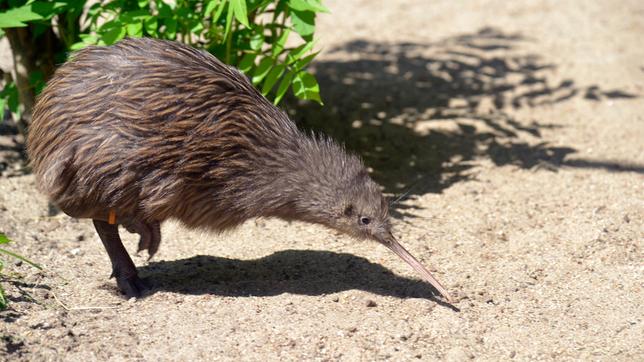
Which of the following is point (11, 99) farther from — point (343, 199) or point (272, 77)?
point (343, 199)

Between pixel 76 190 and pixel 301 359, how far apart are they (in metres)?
1.53

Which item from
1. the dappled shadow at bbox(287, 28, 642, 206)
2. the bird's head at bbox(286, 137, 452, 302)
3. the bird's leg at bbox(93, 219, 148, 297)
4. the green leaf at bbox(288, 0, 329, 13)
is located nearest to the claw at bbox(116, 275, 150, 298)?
the bird's leg at bbox(93, 219, 148, 297)

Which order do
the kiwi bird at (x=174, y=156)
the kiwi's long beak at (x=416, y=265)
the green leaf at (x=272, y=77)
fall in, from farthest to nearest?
the green leaf at (x=272, y=77) < the kiwi's long beak at (x=416, y=265) < the kiwi bird at (x=174, y=156)

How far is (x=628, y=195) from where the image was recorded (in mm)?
6250

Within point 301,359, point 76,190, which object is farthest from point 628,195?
point 76,190

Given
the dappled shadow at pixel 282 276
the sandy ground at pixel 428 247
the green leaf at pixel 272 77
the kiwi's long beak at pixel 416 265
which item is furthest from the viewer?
the green leaf at pixel 272 77

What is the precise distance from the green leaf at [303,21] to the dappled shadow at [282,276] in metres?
1.46

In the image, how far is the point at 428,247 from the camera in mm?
5613

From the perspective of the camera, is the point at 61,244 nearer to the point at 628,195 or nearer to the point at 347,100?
the point at 347,100

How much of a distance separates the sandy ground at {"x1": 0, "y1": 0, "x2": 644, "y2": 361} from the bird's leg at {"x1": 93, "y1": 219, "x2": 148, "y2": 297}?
0.36 ft

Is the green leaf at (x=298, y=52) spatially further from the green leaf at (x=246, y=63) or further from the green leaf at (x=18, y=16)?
the green leaf at (x=18, y=16)

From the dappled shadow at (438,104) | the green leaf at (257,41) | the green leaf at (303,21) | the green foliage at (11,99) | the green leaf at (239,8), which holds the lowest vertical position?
the dappled shadow at (438,104)

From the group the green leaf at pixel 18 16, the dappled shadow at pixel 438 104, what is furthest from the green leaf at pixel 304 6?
the dappled shadow at pixel 438 104

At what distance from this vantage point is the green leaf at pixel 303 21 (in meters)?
5.10
